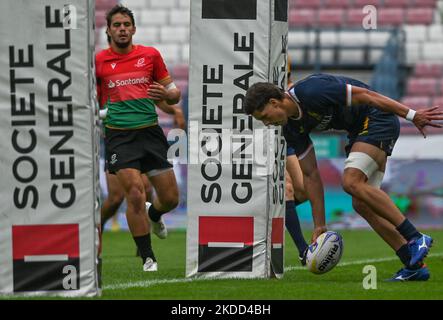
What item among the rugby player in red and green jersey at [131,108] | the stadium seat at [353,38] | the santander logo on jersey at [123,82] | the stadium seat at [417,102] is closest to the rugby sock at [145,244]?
the rugby player in red and green jersey at [131,108]

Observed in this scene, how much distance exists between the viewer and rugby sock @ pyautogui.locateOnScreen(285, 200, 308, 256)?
1159cm

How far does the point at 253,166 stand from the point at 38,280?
242 centimetres

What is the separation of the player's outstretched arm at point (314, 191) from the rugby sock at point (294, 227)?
Answer: 7.18ft

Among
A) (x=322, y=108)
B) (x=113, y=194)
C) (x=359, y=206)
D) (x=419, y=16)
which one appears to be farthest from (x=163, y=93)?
(x=419, y=16)

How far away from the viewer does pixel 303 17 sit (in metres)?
27.1

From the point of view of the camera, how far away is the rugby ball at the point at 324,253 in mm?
9000

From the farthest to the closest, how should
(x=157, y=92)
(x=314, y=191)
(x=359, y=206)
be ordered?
(x=157, y=92)
(x=359, y=206)
(x=314, y=191)

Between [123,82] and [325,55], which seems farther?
[325,55]

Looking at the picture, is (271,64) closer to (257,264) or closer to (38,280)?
(257,264)

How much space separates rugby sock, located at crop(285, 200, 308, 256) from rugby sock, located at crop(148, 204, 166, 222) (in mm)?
1305

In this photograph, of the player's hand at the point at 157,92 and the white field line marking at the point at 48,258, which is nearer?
the white field line marking at the point at 48,258

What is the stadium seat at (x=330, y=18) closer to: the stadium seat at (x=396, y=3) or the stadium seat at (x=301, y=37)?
the stadium seat at (x=301, y=37)

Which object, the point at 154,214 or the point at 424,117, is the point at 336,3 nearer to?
the point at 154,214

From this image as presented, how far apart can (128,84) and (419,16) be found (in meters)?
17.2
